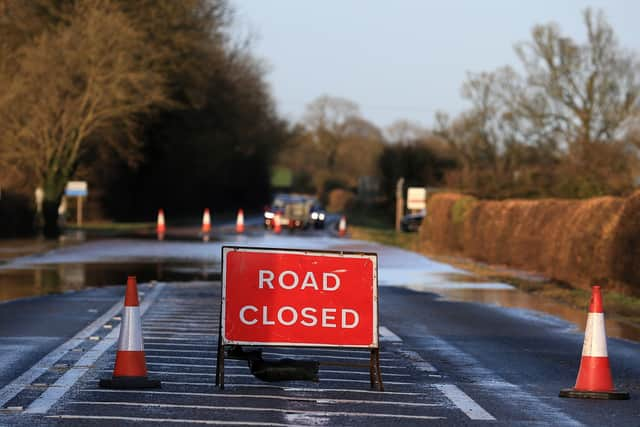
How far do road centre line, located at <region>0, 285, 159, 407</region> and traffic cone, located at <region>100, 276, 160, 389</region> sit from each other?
698 millimetres

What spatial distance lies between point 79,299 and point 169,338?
6.02 meters

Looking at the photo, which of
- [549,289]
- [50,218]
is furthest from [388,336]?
[50,218]

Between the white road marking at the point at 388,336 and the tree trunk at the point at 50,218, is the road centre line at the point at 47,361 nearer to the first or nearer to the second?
the white road marking at the point at 388,336

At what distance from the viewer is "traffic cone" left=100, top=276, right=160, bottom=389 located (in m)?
9.51

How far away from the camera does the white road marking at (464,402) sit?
8555 millimetres

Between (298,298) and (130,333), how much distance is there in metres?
Result: 1.39

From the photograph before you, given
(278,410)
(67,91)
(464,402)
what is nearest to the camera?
(278,410)

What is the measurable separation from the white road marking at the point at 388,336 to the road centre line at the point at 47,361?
337 centimetres

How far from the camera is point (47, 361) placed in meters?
11.2

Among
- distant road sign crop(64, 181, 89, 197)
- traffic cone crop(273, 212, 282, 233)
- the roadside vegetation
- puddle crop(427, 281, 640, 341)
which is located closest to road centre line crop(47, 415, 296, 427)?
puddle crop(427, 281, 640, 341)

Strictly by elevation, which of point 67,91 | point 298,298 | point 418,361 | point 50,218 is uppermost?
point 67,91

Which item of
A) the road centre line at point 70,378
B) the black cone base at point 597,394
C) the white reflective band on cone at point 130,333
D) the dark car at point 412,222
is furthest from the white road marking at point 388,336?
the dark car at point 412,222

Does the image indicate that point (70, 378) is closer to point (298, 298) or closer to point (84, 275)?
point (298, 298)

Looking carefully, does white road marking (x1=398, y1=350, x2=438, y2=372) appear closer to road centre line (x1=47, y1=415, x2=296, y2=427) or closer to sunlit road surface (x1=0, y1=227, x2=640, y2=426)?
sunlit road surface (x1=0, y1=227, x2=640, y2=426)
